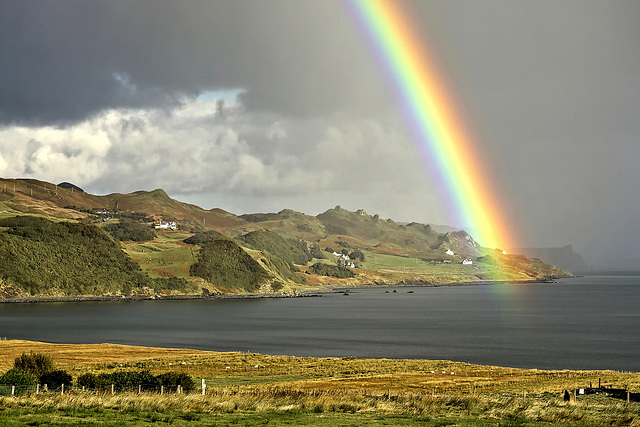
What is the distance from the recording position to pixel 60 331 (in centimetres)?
14188

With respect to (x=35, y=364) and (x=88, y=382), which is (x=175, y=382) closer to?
(x=88, y=382)

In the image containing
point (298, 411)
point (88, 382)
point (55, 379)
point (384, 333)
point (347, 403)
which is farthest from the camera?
point (384, 333)

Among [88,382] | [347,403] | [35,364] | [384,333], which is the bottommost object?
[384,333]

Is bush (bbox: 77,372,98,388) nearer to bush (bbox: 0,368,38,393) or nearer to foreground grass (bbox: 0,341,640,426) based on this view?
bush (bbox: 0,368,38,393)

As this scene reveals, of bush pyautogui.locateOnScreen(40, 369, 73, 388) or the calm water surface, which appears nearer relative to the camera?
bush pyautogui.locateOnScreen(40, 369, 73, 388)

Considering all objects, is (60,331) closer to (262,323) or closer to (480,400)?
(262,323)

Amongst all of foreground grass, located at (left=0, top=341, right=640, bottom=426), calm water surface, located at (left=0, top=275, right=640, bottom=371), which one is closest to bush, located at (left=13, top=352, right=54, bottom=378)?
foreground grass, located at (left=0, top=341, right=640, bottom=426)

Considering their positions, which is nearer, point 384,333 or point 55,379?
point 55,379

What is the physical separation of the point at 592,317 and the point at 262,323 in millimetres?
94180

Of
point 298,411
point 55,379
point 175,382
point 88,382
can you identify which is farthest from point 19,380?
point 298,411

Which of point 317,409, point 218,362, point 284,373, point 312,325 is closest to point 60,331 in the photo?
point 312,325

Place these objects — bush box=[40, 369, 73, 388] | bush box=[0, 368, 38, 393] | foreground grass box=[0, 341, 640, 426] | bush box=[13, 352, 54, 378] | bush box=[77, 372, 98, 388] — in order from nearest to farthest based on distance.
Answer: foreground grass box=[0, 341, 640, 426] < bush box=[0, 368, 38, 393] < bush box=[77, 372, 98, 388] < bush box=[40, 369, 73, 388] < bush box=[13, 352, 54, 378]

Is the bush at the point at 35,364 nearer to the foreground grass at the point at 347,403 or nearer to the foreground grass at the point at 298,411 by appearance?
the foreground grass at the point at 347,403

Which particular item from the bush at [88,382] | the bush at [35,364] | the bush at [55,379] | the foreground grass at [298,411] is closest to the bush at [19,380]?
the bush at [55,379]
